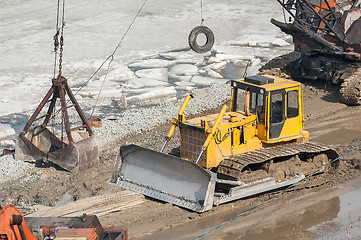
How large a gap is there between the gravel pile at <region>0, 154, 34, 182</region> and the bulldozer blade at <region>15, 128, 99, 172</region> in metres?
0.15

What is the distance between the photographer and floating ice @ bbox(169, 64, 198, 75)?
859 inches

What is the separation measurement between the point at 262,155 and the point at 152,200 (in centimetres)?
218

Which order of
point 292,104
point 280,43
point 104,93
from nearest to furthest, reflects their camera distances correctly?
1. point 292,104
2. point 104,93
3. point 280,43

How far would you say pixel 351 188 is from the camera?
11508 mm

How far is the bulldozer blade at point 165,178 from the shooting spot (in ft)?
33.8

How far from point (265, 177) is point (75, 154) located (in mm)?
4209

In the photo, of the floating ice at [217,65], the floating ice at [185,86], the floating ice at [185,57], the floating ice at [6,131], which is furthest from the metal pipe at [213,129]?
the floating ice at [185,57]

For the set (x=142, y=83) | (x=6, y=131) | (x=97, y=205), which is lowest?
(x=6, y=131)

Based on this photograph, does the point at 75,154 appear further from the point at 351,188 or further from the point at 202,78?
the point at 202,78

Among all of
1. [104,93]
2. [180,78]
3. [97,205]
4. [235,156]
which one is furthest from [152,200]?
[180,78]

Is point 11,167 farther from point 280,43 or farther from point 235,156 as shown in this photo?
point 280,43

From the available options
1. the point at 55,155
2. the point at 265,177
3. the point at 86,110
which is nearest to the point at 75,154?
the point at 55,155

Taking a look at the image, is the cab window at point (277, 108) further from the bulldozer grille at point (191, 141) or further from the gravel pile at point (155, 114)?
the gravel pile at point (155, 114)

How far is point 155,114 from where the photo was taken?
54.9ft
